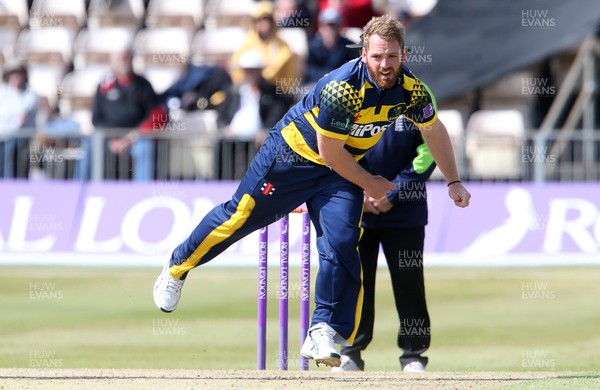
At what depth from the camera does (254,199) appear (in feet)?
27.9

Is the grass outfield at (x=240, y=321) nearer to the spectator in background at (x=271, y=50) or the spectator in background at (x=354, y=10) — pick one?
the spectator in background at (x=271, y=50)

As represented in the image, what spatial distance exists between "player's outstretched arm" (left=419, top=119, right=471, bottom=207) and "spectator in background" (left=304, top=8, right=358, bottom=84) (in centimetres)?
1011

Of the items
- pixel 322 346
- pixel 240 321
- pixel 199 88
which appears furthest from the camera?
pixel 199 88

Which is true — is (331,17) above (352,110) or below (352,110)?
above

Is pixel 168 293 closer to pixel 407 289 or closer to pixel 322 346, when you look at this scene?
pixel 322 346

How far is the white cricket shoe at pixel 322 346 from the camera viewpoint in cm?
812

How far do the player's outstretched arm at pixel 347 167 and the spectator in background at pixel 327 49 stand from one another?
10528 millimetres

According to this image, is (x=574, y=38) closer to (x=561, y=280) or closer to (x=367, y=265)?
(x=561, y=280)

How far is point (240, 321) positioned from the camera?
13305 mm

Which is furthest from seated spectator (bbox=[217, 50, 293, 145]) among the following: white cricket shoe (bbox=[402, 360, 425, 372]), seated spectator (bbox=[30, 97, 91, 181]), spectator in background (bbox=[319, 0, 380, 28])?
white cricket shoe (bbox=[402, 360, 425, 372])

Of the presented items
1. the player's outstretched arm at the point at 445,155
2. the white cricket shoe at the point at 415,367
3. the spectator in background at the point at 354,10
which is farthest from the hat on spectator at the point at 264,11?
the player's outstretched arm at the point at 445,155

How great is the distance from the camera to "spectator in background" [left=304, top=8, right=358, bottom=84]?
18.9 m

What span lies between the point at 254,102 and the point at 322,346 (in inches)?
417

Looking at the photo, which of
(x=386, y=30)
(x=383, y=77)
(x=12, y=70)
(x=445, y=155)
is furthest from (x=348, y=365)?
(x=12, y=70)
